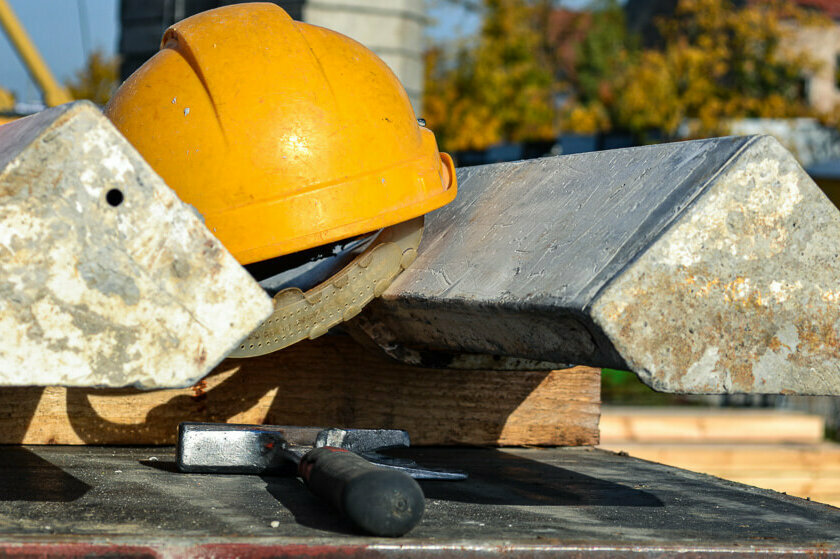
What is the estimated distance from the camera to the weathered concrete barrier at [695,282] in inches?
73.4

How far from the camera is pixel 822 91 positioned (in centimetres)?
2875

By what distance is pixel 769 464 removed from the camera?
4.86m

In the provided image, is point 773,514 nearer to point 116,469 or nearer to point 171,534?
point 171,534

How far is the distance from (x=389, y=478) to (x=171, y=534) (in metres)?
0.35

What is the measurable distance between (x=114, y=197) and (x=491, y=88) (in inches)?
675

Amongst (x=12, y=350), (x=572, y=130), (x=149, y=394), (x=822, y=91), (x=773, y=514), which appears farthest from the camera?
(x=822, y=91)

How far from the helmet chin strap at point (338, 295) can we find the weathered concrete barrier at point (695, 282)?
1.23ft

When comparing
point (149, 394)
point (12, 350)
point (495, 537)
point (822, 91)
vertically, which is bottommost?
point (822, 91)

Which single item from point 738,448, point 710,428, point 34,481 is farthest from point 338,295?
point 710,428

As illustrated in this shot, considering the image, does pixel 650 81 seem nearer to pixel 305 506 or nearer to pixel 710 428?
pixel 710 428

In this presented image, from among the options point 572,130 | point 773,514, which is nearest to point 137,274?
point 773,514

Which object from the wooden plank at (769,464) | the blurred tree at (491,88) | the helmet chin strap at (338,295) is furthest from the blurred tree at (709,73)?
the helmet chin strap at (338,295)

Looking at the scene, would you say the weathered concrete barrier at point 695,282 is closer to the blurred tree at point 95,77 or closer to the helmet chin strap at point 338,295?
the helmet chin strap at point 338,295

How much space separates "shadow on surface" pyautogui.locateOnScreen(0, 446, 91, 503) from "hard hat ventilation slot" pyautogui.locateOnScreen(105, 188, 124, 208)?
617 mm
